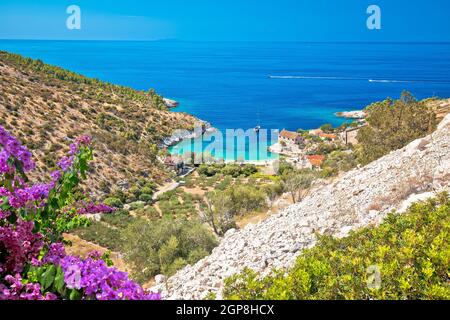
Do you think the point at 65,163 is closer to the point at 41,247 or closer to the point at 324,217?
the point at 41,247

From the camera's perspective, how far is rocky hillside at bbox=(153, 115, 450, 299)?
841 centimetres

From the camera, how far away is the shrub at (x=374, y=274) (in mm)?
4312

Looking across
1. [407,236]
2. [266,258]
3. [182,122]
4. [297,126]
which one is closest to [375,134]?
[266,258]

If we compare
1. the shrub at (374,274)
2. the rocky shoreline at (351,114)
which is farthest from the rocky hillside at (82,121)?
the rocky shoreline at (351,114)

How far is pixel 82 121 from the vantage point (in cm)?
4594

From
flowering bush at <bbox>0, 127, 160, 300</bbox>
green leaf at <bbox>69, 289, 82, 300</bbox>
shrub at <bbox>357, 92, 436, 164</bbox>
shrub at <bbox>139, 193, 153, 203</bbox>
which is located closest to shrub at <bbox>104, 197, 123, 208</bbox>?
shrub at <bbox>139, 193, 153, 203</bbox>

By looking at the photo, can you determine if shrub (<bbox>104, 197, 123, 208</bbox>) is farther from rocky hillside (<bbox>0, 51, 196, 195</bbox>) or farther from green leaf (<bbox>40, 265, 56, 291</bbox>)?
green leaf (<bbox>40, 265, 56, 291</bbox>)

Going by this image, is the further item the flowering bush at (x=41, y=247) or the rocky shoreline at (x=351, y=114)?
the rocky shoreline at (x=351, y=114)

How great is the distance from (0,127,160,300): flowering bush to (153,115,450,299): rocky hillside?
4.26 meters

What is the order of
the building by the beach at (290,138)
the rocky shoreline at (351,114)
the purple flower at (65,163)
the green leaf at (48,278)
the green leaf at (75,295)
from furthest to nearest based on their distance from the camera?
1. the rocky shoreline at (351,114)
2. the building by the beach at (290,138)
3. the purple flower at (65,163)
4. the green leaf at (48,278)
5. the green leaf at (75,295)

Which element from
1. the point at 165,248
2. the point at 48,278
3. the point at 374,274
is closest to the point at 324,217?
the point at 165,248

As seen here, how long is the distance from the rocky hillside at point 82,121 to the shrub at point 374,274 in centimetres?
2550

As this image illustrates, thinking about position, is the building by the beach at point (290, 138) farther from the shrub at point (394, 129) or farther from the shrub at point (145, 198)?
the shrub at point (394, 129)

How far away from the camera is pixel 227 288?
18.2 ft
